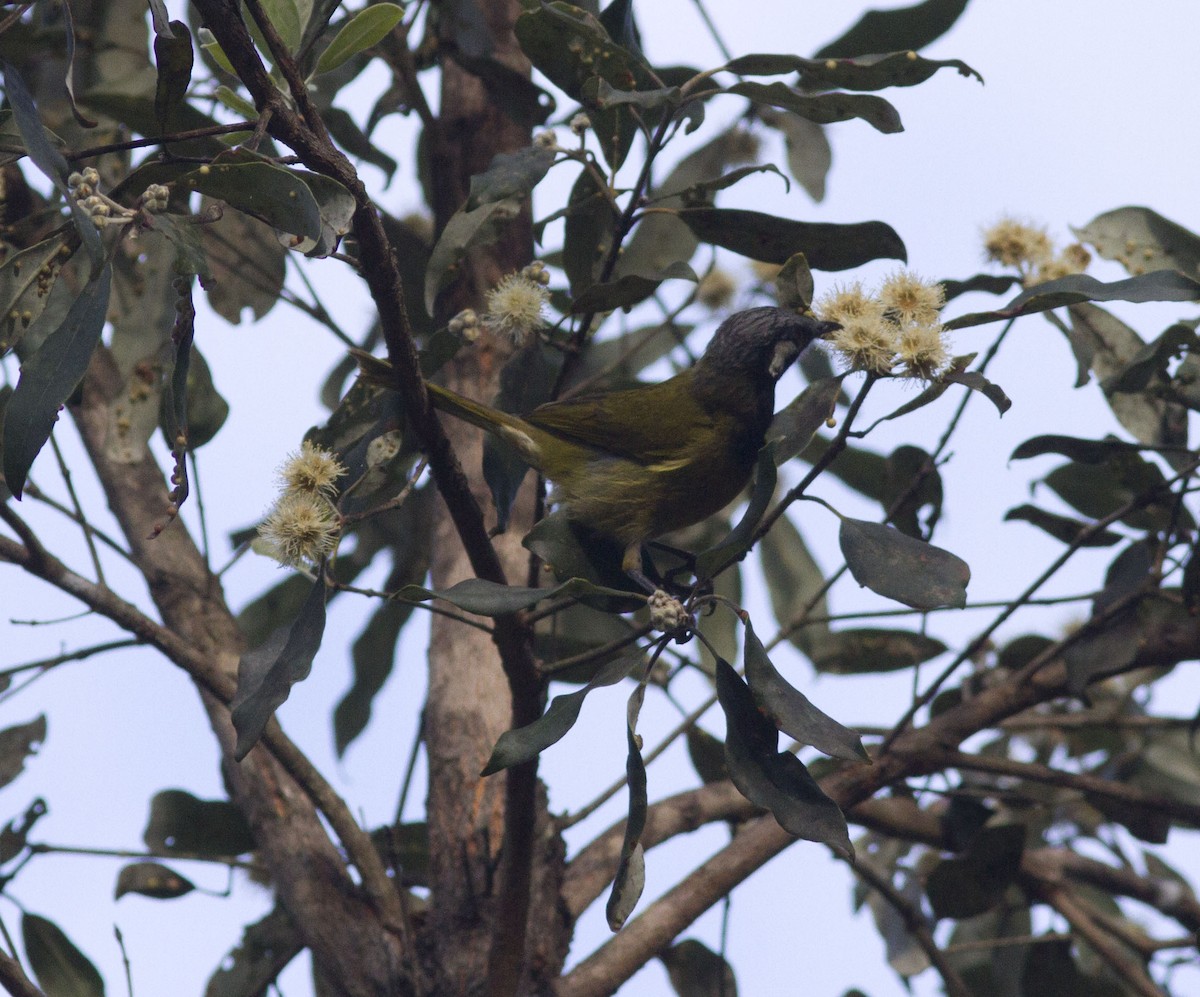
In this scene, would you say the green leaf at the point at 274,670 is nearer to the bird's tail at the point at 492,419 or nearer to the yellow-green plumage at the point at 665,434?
the bird's tail at the point at 492,419

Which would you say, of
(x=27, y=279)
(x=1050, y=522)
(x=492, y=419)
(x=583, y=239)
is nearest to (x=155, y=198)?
(x=27, y=279)

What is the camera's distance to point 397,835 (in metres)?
3.30

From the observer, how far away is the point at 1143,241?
2.95 metres

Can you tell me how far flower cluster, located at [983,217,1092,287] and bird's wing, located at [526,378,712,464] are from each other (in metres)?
0.82

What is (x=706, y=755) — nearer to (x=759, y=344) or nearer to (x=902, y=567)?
(x=759, y=344)

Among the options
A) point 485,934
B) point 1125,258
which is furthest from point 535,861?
point 1125,258

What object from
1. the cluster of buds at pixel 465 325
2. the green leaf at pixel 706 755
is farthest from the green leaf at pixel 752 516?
the green leaf at pixel 706 755

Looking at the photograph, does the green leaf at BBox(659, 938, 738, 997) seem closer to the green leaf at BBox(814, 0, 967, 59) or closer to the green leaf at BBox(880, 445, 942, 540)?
the green leaf at BBox(880, 445, 942, 540)

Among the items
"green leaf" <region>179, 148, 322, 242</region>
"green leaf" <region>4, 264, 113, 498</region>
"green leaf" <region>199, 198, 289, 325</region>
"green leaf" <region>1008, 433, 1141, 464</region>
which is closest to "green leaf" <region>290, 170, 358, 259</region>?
"green leaf" <region>179, 148, 322, 242</region>

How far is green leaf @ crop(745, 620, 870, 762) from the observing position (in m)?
1.68

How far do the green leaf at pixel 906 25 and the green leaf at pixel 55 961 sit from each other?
9.78 feet

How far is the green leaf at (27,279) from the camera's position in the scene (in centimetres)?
200

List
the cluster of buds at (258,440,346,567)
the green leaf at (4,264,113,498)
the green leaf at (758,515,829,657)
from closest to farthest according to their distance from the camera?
the green leaf at (4,264,113,498)
the cluster of buds at (258,440,346,567)
the green leaf at (758,515,829,657)

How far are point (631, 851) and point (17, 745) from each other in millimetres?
2141
